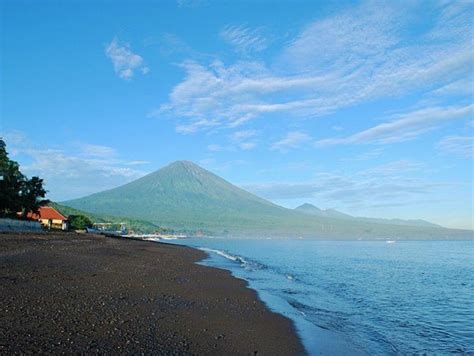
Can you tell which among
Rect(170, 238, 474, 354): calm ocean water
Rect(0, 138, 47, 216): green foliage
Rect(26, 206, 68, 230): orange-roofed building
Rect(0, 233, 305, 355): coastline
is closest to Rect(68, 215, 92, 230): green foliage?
Rect(26, 206, 68, 230): orange-roofed building

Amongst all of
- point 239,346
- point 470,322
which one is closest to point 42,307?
point 239,346

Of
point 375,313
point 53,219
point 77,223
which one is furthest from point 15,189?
point 375,313

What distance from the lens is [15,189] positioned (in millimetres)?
47000

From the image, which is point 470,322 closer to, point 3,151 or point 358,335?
point 358,335

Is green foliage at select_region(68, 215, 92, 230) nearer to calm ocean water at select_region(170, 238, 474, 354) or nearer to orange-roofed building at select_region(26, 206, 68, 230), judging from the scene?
orange-roofed building at select_region(26, 206, 68, 230)

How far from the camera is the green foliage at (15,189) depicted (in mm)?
45053

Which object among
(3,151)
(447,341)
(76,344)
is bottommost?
(447,341)

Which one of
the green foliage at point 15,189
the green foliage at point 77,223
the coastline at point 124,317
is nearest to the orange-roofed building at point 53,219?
the green foliage at point 77,223

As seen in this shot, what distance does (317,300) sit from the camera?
16.9 m

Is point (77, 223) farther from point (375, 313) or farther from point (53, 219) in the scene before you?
point (375, 313)

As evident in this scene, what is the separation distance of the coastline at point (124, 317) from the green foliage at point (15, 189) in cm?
3366

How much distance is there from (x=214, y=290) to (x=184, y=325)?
6.73 meters

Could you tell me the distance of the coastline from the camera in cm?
702

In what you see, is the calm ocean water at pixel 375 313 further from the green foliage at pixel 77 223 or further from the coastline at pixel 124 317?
the green foliage at pixel 77 223
